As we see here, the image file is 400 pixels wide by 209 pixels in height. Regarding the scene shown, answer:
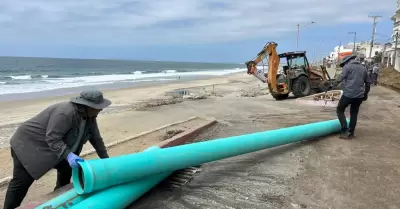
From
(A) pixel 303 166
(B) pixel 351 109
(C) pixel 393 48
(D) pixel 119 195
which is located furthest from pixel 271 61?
(C) pixel 393 48

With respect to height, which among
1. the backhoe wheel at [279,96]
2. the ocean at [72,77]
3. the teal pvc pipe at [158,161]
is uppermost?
the teal pvc pipe at [158,161]

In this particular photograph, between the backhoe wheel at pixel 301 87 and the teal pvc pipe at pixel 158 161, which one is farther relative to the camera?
the backhoe wheel at pixel 301 87

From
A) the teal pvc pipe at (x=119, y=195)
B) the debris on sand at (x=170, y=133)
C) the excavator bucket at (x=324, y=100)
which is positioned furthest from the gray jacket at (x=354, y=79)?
the excavator bucket at (x=324, y=100)

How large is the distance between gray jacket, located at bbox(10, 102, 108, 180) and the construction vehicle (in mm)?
12795

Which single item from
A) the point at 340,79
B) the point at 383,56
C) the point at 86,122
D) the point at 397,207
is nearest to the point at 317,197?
the point at 397,207

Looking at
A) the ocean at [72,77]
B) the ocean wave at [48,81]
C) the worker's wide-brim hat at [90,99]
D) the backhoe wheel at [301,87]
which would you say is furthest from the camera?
the ocean at [72,77]

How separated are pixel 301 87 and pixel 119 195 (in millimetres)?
13162

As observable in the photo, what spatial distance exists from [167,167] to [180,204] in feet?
1.30

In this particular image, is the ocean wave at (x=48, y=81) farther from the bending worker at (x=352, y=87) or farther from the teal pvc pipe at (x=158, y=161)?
the teal pvc pipe at (x=158, y=161)

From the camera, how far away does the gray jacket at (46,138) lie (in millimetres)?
3113

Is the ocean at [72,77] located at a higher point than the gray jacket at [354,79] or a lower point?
lower

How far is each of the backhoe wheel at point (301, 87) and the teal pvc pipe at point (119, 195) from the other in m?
12.3

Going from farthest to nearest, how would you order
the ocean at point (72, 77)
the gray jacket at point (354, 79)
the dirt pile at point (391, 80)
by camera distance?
the ocean at point (72, 77)
the dirt pile at point (391, 80)
the gray jacket at point (354, 79)

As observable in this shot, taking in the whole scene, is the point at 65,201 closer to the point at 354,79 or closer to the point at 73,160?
the point at 73,160
